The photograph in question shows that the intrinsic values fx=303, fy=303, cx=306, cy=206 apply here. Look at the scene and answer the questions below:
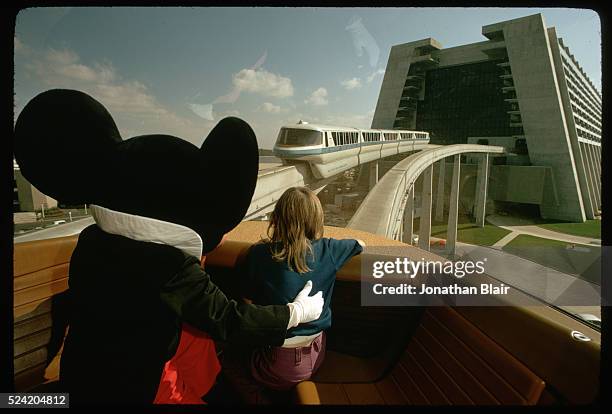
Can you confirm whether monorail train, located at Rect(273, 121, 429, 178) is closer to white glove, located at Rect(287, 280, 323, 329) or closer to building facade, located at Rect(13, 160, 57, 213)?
building facade, located at Rect(13, 160, 57, 213)

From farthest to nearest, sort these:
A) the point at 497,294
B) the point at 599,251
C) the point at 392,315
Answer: the point at 392,315
the point at 599,251
the point at 497,294

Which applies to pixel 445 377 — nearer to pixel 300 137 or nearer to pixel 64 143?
pixel 64 143

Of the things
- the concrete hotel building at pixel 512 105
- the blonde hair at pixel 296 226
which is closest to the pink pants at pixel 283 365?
the blonde hair at pixel 296 226

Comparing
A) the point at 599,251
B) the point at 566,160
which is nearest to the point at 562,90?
the point at 566,160

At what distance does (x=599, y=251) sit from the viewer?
141cm

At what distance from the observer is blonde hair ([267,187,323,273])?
139 cm

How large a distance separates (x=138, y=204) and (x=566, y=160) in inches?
1502

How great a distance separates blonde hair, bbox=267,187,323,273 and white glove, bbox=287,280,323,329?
0.34ft

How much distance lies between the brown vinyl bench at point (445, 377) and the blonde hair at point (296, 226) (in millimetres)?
676

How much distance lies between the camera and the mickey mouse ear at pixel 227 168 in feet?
3.79

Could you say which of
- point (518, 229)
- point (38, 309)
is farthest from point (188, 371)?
point (518, 229)

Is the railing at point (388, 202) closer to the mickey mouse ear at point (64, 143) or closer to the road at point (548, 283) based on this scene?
the road at point (548, 283)

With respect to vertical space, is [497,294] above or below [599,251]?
below
